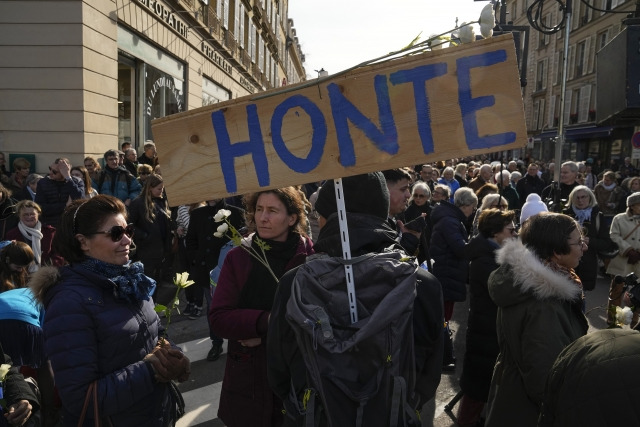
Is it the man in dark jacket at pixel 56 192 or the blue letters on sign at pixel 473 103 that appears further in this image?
the man in dark jacket at pixel 56 192

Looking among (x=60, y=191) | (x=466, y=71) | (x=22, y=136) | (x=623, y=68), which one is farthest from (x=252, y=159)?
(x=22, y=136)

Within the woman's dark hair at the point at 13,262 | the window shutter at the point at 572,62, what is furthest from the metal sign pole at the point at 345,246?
the window shutter at the point at 572,62

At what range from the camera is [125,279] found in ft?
6.90

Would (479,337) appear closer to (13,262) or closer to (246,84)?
(13,262)

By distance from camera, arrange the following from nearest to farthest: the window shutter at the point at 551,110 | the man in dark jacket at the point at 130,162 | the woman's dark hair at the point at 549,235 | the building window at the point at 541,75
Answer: the woman's dark hair at the point at 549,235, the man in dark jacket at the point at 130,162, the window shutter at the point at 551,110, the building window at the point at 541,75

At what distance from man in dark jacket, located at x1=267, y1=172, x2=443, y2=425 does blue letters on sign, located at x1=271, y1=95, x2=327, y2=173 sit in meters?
0.18

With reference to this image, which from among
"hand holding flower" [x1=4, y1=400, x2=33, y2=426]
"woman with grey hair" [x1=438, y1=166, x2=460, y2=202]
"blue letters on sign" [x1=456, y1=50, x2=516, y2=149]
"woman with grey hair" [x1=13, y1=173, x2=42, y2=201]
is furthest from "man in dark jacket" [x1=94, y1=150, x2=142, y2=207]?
"blue letters on sign" [x1=456, y1=50, x2=516, y2=149]

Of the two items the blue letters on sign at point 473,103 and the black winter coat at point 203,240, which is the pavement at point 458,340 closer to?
the blue letters on sign at point 473,103

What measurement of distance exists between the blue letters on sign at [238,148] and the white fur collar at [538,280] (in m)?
1.32

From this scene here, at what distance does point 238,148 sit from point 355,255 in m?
0.57

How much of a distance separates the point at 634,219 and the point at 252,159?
6.38 meters

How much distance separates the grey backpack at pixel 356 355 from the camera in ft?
5.19

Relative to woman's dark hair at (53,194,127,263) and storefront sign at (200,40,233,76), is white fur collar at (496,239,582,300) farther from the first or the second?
storefront sign at (200,40,233,76)

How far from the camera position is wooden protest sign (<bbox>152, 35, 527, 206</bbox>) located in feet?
5.64
